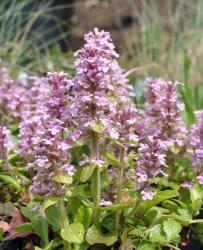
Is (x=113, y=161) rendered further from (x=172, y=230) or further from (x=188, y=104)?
(x=188, y=104)

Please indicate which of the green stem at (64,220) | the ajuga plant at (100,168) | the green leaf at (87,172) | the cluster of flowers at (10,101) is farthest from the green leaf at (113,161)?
the cluster of flowers at (10,101)

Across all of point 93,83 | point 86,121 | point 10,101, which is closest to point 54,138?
point 86,121

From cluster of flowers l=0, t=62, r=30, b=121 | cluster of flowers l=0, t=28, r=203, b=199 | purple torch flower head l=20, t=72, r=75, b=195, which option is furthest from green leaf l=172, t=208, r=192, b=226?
cluster of flowers l=0, t=62, r=30, b=121

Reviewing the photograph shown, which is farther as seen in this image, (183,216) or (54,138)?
(183,216)

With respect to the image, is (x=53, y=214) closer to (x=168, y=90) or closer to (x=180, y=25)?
(x=168, y=90)

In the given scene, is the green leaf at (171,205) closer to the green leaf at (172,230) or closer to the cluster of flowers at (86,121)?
the green leaf at (172,230)

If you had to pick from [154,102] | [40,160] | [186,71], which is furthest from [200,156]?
[186,71]
